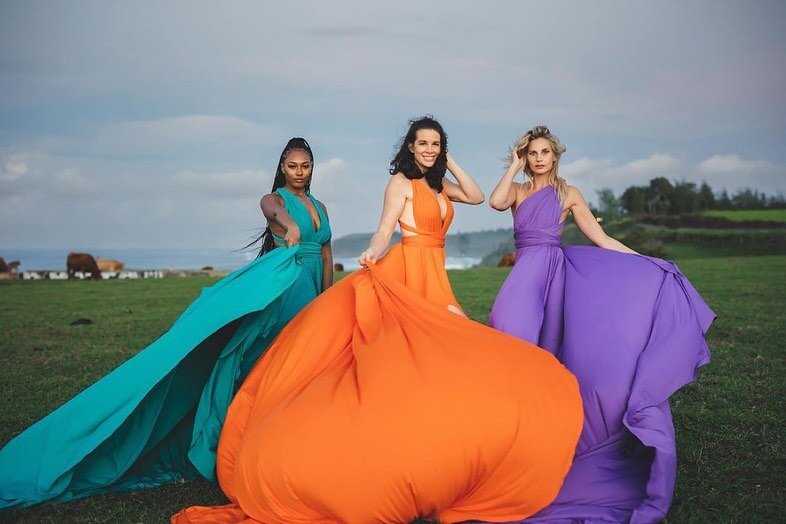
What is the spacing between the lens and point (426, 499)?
14.6 feet

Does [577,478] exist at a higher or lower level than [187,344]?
lower

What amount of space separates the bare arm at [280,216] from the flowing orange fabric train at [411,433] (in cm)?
180

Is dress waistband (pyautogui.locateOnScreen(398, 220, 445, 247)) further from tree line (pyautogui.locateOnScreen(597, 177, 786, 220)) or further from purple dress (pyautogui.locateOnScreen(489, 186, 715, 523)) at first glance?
tree line (pyautogui.locateOnScreen(597, 177, 786, 220))

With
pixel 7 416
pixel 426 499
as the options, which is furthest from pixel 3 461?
pixel 426 499

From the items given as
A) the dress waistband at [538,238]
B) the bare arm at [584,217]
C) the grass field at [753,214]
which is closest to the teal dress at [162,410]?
the dress waistband at [538,238]

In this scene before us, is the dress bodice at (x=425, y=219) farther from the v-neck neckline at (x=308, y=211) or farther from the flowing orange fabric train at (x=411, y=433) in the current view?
the flowing orange fabric train at (x=411, y=433)

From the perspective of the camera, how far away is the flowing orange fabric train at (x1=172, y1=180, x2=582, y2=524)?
439 centimetres

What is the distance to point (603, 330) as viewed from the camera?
565cm

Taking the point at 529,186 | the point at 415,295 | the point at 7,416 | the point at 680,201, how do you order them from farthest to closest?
the point at 680,201
the point at 7,416
the point at 529,186
the point at 415,295

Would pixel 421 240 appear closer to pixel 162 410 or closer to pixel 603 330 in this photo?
pixel 603 330

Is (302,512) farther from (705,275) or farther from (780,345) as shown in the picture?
(705,275)

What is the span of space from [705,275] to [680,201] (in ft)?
64.4

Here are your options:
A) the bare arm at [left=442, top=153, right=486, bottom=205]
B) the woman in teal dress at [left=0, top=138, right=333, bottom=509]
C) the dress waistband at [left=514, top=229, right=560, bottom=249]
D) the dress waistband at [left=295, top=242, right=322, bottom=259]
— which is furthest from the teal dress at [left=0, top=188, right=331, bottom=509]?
the dress waistband at [left=514, top=229, right=560, bottom=249]

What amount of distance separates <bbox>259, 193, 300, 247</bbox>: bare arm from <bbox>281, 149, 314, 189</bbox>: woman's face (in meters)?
0.26
